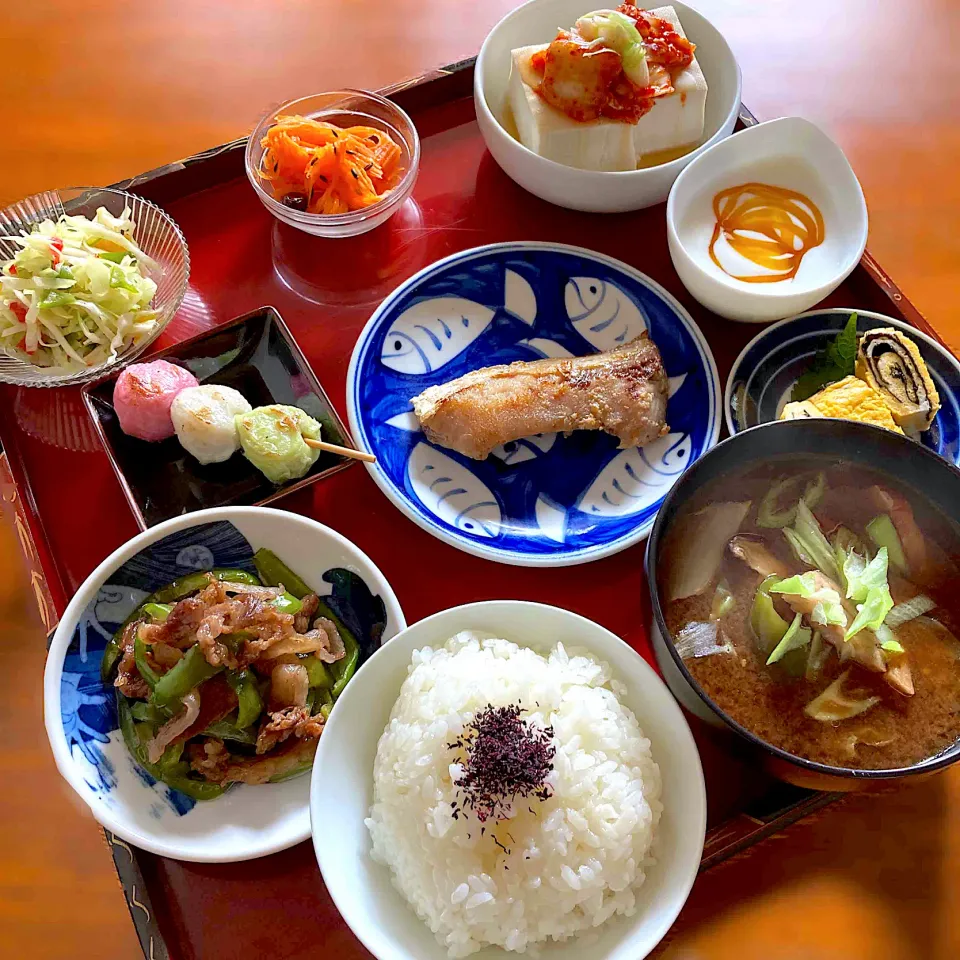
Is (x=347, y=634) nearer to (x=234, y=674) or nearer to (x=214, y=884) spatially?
(x=234, y=674)

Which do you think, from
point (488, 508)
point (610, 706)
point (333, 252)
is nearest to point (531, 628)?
point (610, 706)

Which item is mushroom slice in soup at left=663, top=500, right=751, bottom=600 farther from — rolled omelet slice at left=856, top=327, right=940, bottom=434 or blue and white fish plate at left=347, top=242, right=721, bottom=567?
rolled omelet slice at left=856, top=327, right=940, bottom=434

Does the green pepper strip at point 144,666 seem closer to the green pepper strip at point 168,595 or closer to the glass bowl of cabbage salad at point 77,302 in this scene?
the green pepper strip at point 168,595

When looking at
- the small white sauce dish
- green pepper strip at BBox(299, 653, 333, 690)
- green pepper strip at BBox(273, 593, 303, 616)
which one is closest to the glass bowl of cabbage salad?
green pepper strip at BBox(273, 593, 303, 616)

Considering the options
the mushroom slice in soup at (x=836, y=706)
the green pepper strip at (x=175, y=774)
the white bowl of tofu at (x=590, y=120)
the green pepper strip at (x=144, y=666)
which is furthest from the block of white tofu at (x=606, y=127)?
the green pepper strip at (x=175, y=774)

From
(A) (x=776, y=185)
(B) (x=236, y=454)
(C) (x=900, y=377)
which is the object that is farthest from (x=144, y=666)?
(A) (x=776, y=185)
